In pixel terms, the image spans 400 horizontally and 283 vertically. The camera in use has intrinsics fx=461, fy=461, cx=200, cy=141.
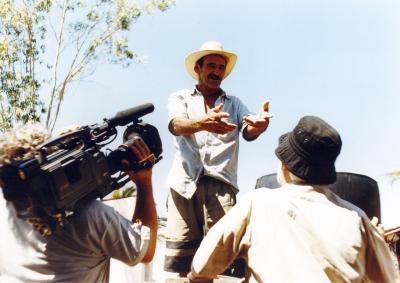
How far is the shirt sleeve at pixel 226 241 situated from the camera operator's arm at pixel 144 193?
0.78 ft

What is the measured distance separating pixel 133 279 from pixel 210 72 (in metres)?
4.92

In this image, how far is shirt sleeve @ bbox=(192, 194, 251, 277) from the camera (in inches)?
75.6

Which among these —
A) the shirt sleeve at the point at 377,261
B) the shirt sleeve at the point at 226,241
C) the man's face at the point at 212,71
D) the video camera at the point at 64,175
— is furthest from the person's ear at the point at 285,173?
the man's face at the point at 212,71

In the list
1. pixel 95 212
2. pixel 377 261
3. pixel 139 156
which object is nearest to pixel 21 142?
pixel 95 212

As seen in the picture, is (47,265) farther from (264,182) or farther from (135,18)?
(135,18)

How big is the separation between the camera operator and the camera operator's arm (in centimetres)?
10

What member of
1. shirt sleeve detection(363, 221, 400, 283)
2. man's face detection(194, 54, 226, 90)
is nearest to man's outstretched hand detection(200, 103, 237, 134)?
man's face detection(194, 54, 226, 90)

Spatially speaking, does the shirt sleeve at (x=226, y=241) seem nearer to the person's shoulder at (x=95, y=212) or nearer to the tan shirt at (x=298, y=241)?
the tan shirt at (x=298, y=241)

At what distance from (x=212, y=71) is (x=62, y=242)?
2.16 metres

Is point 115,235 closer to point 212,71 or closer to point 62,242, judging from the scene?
point 62,242

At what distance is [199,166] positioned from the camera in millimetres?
3371

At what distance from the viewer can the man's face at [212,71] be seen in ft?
11.7

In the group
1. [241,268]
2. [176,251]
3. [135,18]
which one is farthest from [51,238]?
[135,18]

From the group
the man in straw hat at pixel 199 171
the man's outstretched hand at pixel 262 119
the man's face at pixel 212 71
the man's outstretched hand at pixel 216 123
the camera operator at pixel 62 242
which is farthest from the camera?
the man's face at pixel 212 71
